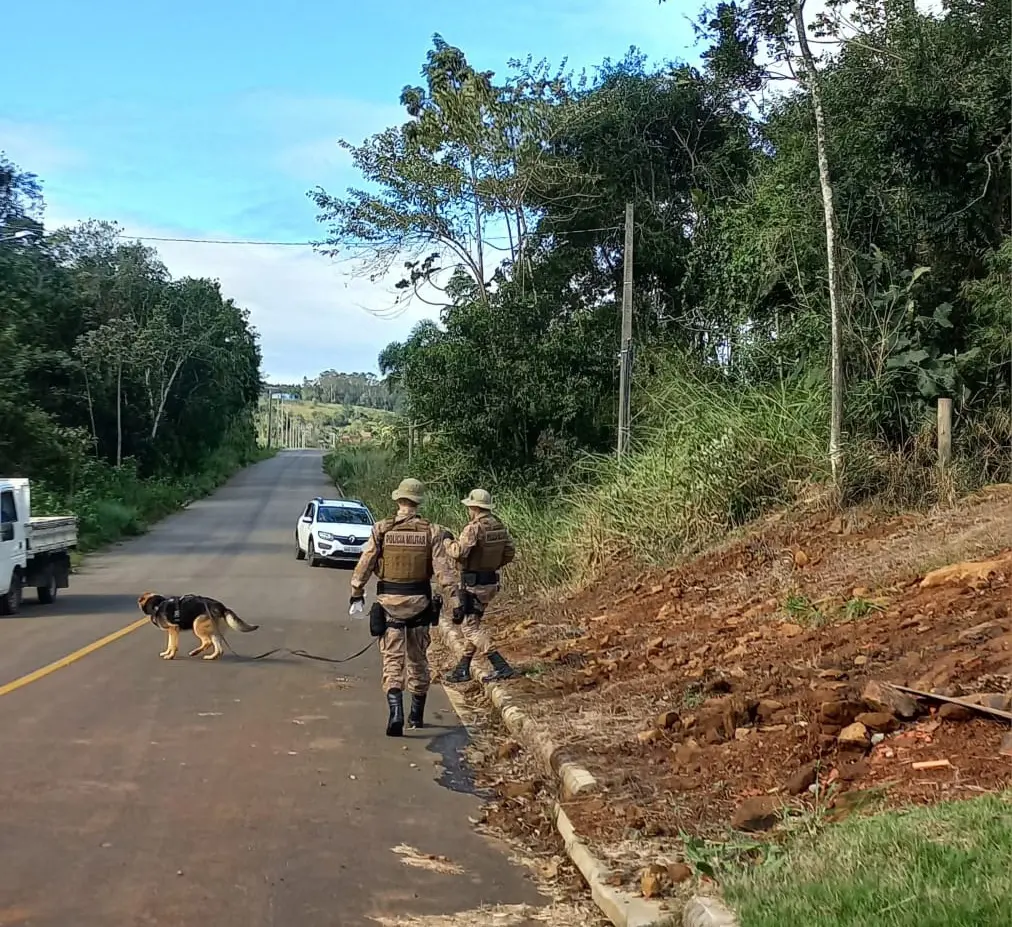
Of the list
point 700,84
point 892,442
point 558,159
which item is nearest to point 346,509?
point 558,159

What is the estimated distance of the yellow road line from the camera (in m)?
10.1

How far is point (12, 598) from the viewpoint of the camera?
15.8 metres

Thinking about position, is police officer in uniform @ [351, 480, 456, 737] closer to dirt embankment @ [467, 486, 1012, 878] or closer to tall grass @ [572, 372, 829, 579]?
dirt embankment @ [467, 486, 1012, 878]

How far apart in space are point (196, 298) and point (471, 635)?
155 ft

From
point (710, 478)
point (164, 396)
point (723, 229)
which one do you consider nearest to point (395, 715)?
point (710, 478)

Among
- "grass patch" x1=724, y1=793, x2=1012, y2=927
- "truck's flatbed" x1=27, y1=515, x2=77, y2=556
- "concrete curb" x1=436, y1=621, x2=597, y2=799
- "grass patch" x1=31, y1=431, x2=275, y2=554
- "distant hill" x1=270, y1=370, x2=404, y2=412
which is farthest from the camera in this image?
"distant hill" x1=270, y1=370, x2=404, y2=412

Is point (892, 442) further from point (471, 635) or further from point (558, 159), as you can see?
point (558, 159)

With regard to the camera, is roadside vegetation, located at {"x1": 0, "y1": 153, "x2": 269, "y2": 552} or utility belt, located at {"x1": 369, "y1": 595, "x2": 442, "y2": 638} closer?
utility belt, located at {"x1": 369, "y1": 595, "x2": 442, "y2": 638}

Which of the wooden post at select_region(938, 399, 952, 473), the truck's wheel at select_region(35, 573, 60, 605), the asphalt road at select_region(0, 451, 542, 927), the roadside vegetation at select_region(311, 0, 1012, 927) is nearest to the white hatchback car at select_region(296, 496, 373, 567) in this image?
the roadside vegetation at select_region(311, 0, 1012, 927)

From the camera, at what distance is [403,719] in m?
8.79

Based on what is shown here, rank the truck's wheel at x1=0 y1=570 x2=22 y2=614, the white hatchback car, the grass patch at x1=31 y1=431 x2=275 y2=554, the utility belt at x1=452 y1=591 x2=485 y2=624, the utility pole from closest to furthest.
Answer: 1. the utility belt at x1=452 y1=591 x2=485 y2=624
2. the truck's wheel at x1=0 y1=570 x2=22 y2=614
3. the utility pole
4. the white hatchback car
5. the grass patch at x1=31 y1=431 x2=275 y2=554

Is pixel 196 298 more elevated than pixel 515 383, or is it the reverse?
pixel 196 298

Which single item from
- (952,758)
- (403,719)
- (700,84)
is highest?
(700,84)

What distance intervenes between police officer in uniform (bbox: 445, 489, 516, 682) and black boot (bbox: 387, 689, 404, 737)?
6.25 feet
